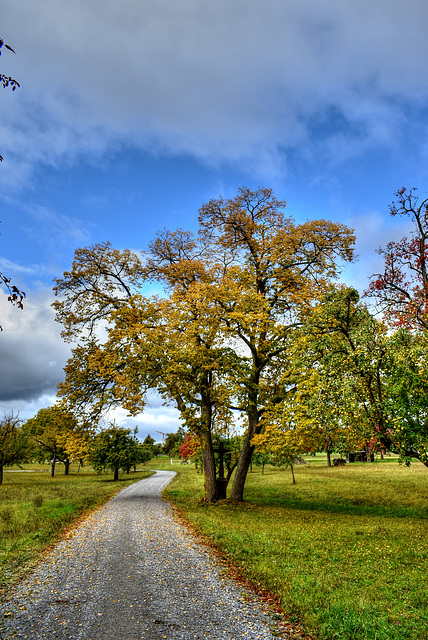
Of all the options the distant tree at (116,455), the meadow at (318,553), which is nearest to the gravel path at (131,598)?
the meadow at (318,553)

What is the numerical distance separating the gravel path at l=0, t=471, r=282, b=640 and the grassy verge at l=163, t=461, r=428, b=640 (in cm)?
94

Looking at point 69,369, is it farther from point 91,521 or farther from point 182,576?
point 182,576

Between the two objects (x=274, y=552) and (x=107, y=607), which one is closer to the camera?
(x=107, y=607)

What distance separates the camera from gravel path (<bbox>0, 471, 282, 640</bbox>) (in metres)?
6.06

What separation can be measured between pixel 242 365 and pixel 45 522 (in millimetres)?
12066

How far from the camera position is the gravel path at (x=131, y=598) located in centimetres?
606

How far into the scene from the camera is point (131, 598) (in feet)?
24.1

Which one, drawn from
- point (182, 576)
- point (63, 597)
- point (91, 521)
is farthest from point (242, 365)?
point (63, 597)

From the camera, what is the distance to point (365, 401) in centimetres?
1412

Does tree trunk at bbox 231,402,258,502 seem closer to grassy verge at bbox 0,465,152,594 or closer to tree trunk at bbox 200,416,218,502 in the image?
tree trunk at bbox 200,416,218,502

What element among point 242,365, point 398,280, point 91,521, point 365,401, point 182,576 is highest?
point 398,280

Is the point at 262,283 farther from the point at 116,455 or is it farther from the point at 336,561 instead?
the point at 116,455

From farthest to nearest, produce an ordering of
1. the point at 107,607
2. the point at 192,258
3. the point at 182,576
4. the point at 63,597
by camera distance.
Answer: the point at 192,258, the point at 182,576, the point at 63,597, the point at 107,607

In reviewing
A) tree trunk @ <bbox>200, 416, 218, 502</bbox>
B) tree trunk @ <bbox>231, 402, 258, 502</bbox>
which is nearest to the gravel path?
tree trunk @ <bbox>231, 402, 258, 502</bbox>
